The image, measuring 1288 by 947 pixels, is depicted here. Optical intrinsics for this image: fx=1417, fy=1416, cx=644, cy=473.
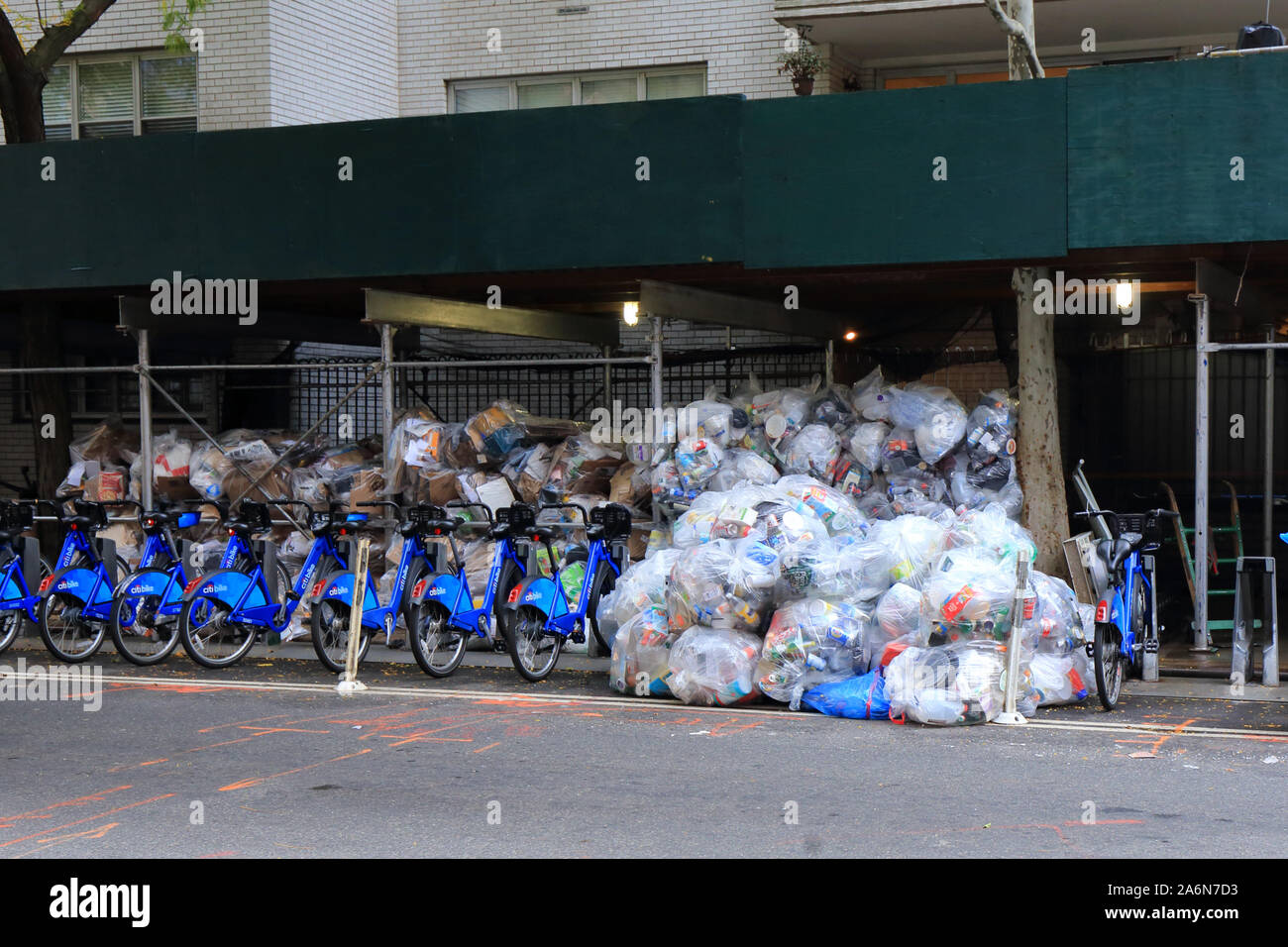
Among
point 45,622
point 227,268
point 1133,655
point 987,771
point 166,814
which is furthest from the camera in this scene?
point 227,268

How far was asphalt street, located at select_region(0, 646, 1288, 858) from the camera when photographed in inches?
246

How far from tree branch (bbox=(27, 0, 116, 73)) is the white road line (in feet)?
22.0

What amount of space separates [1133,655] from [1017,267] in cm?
330

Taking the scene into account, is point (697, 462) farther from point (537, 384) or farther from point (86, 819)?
point (86, 819)

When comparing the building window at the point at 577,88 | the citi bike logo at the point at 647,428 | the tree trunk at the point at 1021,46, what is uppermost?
the building window at the point at 577,88

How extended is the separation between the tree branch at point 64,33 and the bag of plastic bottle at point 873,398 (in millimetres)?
8568

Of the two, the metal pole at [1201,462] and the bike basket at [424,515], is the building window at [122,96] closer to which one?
the bike basket at [424,515]

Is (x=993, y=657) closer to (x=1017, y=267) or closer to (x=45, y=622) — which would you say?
(x=1017, y=267)

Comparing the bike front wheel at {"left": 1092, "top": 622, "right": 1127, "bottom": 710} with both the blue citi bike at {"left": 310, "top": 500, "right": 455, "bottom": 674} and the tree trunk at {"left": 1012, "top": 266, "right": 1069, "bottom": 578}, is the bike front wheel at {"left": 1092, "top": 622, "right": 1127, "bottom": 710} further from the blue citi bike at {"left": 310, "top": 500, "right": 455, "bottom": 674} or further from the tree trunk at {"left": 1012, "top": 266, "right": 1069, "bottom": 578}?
the blue citi bike at {"left": 310, "top": 500, "right": 455, "bottom": 674}

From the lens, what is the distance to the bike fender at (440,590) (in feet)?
34.5

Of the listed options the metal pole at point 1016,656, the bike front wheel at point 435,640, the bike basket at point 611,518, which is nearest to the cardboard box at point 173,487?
the bike front wheel at point 435,640

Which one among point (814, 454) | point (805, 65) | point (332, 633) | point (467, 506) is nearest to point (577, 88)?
point (805, 65)

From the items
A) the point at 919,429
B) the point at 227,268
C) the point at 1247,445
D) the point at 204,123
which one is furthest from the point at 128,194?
the point at 1247,445

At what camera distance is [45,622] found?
37.8 ft
